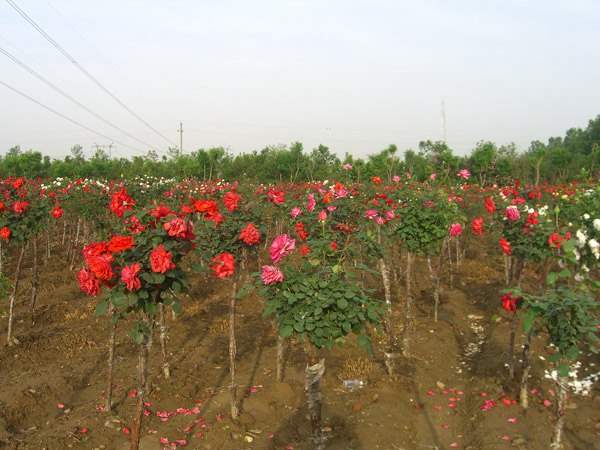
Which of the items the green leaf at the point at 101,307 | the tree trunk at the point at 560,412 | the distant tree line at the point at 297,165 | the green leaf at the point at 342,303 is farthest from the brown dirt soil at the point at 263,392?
the distant tree line at the point at 297,165

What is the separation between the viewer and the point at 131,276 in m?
3.23

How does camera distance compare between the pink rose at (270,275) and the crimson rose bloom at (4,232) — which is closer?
the pink rose at (270,275)

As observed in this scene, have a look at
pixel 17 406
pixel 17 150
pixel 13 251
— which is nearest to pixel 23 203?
pixel 17 406

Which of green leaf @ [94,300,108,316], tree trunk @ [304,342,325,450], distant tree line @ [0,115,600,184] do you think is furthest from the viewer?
distant tree line @ [0,115,600,184]

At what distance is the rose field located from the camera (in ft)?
11.7

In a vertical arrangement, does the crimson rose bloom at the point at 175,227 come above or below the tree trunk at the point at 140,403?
above

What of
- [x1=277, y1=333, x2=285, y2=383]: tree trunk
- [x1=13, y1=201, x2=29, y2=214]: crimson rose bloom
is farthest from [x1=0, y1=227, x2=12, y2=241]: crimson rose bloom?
[x1=277, y1=333, x2=285, y2=383]: tree trunk

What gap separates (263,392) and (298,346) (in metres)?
1.79

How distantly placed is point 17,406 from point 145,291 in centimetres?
378

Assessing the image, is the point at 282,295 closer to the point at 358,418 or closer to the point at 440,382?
the point at 358,418

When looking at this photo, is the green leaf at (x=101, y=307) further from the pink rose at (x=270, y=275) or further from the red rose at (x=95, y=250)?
the pink rose at (x=270, y=275)

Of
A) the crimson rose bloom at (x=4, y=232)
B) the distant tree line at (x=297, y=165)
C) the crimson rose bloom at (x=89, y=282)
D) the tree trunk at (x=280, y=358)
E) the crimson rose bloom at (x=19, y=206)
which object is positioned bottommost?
the tree trunk at (x=280, y=358)

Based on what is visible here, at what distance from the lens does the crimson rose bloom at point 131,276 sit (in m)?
3.22

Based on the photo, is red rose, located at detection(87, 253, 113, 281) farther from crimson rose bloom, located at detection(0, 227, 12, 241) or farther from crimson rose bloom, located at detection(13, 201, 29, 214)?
crimson rose bloom, located at detection(0, 227, 12, 241)
